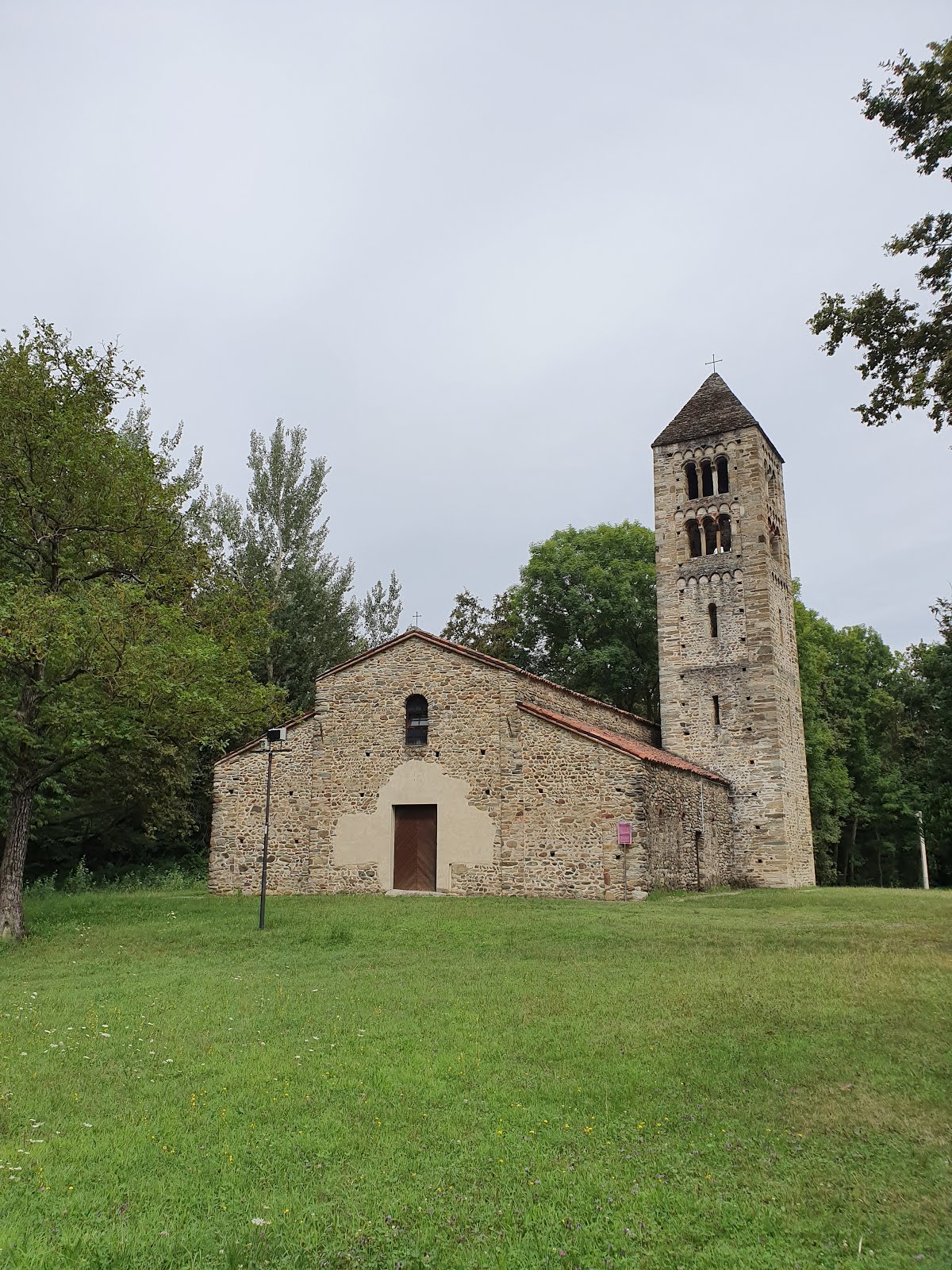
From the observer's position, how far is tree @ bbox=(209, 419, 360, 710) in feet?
111

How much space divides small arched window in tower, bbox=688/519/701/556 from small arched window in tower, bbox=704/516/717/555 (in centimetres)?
28

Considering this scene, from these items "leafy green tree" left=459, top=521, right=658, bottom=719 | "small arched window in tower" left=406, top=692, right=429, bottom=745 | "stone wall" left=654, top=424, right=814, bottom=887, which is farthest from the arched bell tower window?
"small arched window in tower" left=406, top=692, right=429, bottom=745

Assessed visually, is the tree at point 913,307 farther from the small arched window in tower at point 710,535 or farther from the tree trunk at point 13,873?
the small arched window in tower at point 710,535

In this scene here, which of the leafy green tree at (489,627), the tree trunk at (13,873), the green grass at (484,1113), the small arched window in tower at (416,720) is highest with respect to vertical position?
the leafy green tree at (489,627)

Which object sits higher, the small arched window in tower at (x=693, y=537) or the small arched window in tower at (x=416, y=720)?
the small arched window in tower at (x=693, y=537)

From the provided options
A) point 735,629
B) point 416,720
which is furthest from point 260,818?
point 735,629

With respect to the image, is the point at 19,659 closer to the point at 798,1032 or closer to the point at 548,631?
the point at 798,1032

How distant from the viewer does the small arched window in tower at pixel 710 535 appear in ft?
105

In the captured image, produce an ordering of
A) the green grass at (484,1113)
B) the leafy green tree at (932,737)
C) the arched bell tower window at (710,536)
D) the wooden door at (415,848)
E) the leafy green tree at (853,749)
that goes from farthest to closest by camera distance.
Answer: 1. the leafy green tree at (853,749)
2. the arched bell tower window at (710,536)
3. the leafy green tree at (932,737)
4. the wooden door at (415,848)
5. the green grass at (484,1113)

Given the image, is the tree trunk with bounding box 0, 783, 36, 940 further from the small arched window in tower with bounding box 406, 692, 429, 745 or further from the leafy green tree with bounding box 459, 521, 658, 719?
the leafy green tree with bounding box 459, 521, 658, 719

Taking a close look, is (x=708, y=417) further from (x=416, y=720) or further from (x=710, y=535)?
(x=416, y=720)

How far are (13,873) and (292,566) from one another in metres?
21.0

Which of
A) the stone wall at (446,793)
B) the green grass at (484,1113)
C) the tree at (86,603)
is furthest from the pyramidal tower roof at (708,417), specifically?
the green grass at (484,1113)

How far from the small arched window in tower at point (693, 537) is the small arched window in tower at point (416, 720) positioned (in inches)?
544
